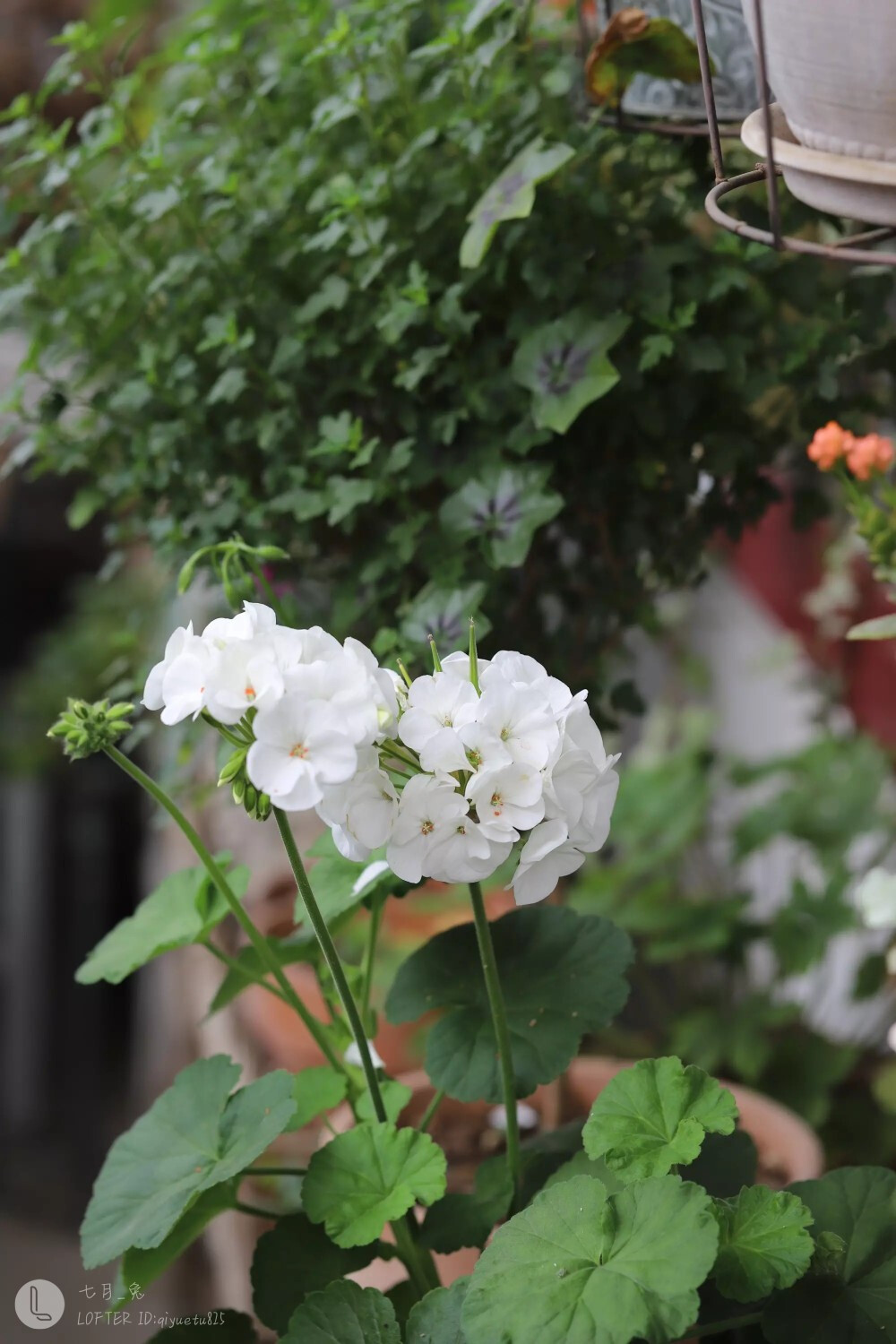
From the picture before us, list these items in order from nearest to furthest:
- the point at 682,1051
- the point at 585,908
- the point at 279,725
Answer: the point at 279,725 → the point at 682,1051 → the point at 585,908

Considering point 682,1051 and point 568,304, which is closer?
point 568,304

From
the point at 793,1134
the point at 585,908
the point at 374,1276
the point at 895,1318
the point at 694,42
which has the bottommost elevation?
the point at 585,908

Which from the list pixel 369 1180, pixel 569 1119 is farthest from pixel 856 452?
pixel 569 1119

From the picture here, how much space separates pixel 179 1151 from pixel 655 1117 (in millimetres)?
296

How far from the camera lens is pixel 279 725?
0.59 meters

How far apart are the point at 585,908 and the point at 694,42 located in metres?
1.28

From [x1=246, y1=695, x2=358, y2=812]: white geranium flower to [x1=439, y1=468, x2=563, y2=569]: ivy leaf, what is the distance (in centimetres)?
31

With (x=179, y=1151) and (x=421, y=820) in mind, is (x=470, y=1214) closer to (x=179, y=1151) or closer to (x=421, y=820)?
(x=179, y=1151)

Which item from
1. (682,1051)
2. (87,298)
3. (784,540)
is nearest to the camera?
(87,298)

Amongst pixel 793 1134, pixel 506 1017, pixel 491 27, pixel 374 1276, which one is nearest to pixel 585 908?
pixel 793 1134

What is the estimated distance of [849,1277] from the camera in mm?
699

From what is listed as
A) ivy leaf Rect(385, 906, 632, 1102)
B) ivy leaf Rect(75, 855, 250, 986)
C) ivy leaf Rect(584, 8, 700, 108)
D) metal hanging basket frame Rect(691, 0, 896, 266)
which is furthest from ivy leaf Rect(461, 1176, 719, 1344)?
ivy leaf Rect(584, 8, 700, 108)

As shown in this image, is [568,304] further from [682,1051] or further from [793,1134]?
[682,1051]

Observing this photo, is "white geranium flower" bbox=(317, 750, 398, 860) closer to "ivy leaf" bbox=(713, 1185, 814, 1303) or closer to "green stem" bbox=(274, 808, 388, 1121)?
"green stem" bbox=(274, 808, 388, 1121)
